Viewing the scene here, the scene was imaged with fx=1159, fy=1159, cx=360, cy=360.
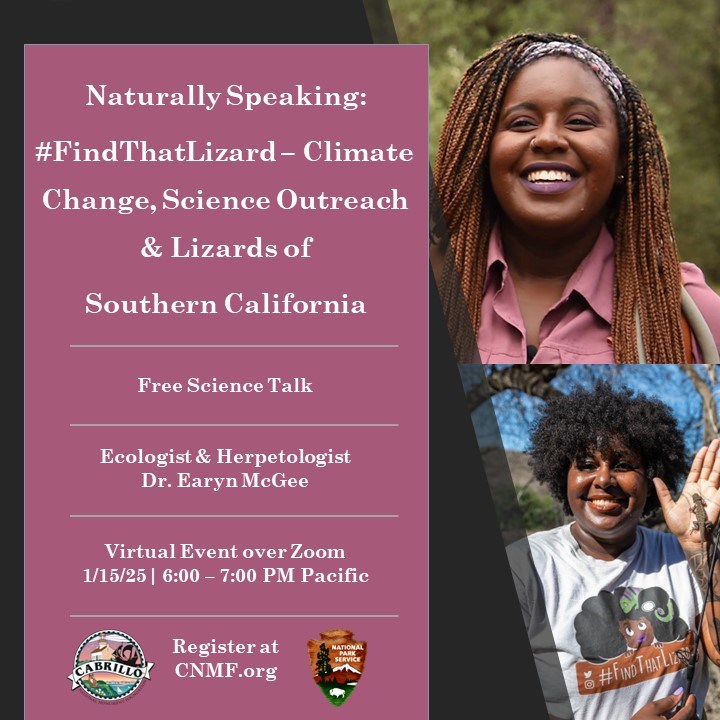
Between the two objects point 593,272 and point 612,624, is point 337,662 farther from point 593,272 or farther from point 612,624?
point 593,272

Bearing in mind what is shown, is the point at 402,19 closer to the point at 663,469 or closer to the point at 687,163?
the point at 687,163

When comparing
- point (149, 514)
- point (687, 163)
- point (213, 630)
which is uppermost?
point (687, 163)

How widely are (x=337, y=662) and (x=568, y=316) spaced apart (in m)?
1.03

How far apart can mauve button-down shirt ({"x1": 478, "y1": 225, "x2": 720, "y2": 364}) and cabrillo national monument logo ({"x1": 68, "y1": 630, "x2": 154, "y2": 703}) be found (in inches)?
45.1

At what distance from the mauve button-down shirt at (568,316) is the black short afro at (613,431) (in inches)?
4.9

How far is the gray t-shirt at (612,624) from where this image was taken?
9.34 feet

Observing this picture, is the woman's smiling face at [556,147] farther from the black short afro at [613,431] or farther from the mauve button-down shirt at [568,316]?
the black short afro at [613,431]

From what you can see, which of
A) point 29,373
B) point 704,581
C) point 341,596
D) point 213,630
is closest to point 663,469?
point 704,581

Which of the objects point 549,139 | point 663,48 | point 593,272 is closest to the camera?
point 549,139

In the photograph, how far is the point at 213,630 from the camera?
2904 mm

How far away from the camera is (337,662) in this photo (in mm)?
2875

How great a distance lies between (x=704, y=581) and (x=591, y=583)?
0.28 m

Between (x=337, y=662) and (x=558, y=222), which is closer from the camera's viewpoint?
(x=558, y=222)

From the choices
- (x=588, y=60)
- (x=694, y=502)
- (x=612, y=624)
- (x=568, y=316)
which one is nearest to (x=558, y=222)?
(x=568, y=316)
